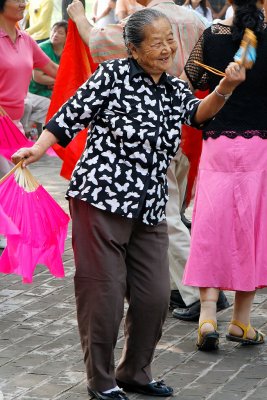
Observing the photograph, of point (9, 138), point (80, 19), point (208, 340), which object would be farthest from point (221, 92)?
point (9, 138)

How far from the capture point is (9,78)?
326 inches

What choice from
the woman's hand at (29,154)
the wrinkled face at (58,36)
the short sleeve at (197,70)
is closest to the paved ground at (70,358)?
the woman's hand at (29,154)

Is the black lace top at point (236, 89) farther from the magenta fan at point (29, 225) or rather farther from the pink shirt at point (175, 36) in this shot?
the magenta fan at point (29, 225)

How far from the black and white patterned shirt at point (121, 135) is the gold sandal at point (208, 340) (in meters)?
1.11

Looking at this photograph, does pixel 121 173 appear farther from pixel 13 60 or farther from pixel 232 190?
pixel 13 60

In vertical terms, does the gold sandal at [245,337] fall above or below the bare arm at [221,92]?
below

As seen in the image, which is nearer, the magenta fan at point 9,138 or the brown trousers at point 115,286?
the brown trousers at point 115,286

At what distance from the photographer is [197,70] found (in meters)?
6.11

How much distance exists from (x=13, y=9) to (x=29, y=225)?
3.16 metres

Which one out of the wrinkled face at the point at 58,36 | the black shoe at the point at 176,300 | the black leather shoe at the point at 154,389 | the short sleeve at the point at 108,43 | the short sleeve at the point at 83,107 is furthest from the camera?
the wrinkled face at the point at 58,36

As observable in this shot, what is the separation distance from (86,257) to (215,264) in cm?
123

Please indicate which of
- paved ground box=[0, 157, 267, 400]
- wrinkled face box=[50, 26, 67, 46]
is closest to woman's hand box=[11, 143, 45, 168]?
paved ground box=[0, 157, 267, 400]

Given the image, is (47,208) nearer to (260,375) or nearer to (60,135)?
(60,135)

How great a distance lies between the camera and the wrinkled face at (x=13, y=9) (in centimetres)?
816
